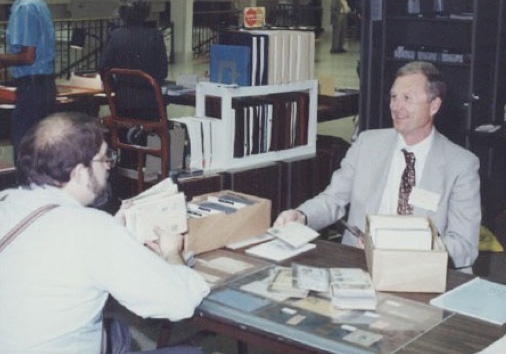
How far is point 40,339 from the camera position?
2.24 meters

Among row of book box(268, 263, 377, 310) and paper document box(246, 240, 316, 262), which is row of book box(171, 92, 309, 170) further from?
row of book box(268, 263, 377, 310)

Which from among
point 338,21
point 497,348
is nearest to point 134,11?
point 497,348

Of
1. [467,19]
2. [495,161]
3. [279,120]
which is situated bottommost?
[495,161]

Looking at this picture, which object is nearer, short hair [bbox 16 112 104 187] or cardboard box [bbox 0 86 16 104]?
short hair [bbox 16 112 104 187]

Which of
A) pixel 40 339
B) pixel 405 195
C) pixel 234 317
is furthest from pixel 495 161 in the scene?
pixel 40 339

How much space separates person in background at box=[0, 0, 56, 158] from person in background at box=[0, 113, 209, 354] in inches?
162

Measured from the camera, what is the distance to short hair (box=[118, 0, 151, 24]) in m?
6.71

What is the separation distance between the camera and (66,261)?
223 cm

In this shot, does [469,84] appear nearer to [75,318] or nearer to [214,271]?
[214,271]

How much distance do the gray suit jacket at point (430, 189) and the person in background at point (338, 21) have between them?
1567cm

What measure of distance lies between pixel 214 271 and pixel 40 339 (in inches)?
32.2

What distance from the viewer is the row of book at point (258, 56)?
16.9ft

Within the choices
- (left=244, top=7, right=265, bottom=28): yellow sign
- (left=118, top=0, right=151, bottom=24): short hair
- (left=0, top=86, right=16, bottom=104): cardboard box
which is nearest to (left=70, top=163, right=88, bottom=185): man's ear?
(left=118, top=0, right=151, bottom=24): short hair

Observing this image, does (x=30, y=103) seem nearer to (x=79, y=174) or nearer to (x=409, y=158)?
(x=409, y=158)
